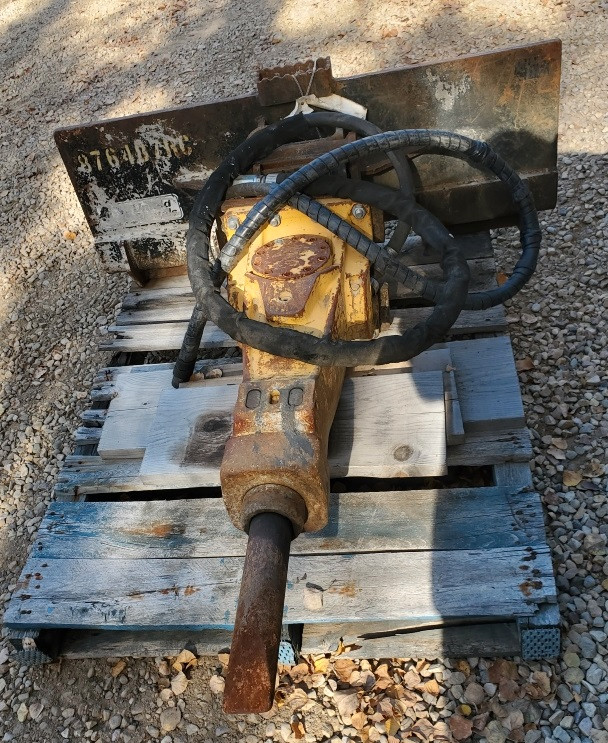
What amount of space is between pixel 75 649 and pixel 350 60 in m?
4.72

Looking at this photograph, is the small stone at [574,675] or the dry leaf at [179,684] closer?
the small stone at [574,675]

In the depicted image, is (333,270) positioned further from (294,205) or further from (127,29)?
(127,29)

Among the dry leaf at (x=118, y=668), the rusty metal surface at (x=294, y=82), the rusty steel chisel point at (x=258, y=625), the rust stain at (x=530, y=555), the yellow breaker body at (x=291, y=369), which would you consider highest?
the rusty metal surface at (x=294, y=82)

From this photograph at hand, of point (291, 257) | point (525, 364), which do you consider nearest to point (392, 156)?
point (291, 257)

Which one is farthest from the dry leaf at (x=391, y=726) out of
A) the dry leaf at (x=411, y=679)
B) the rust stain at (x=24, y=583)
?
the rust stain at (x=24, y=583)

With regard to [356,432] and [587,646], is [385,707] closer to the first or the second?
[587,646]

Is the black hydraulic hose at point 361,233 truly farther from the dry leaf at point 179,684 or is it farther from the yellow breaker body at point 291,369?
the dry leaf at point 179,684

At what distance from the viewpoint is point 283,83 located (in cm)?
253

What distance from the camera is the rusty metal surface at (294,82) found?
2.48 metres

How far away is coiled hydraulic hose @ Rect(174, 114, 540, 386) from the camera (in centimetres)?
188

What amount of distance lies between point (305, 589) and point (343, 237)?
1141 mm

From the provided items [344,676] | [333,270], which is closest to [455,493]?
[344,676]

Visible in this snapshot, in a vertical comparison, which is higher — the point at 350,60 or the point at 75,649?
the point at 350,60

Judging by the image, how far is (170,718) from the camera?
2.18m
